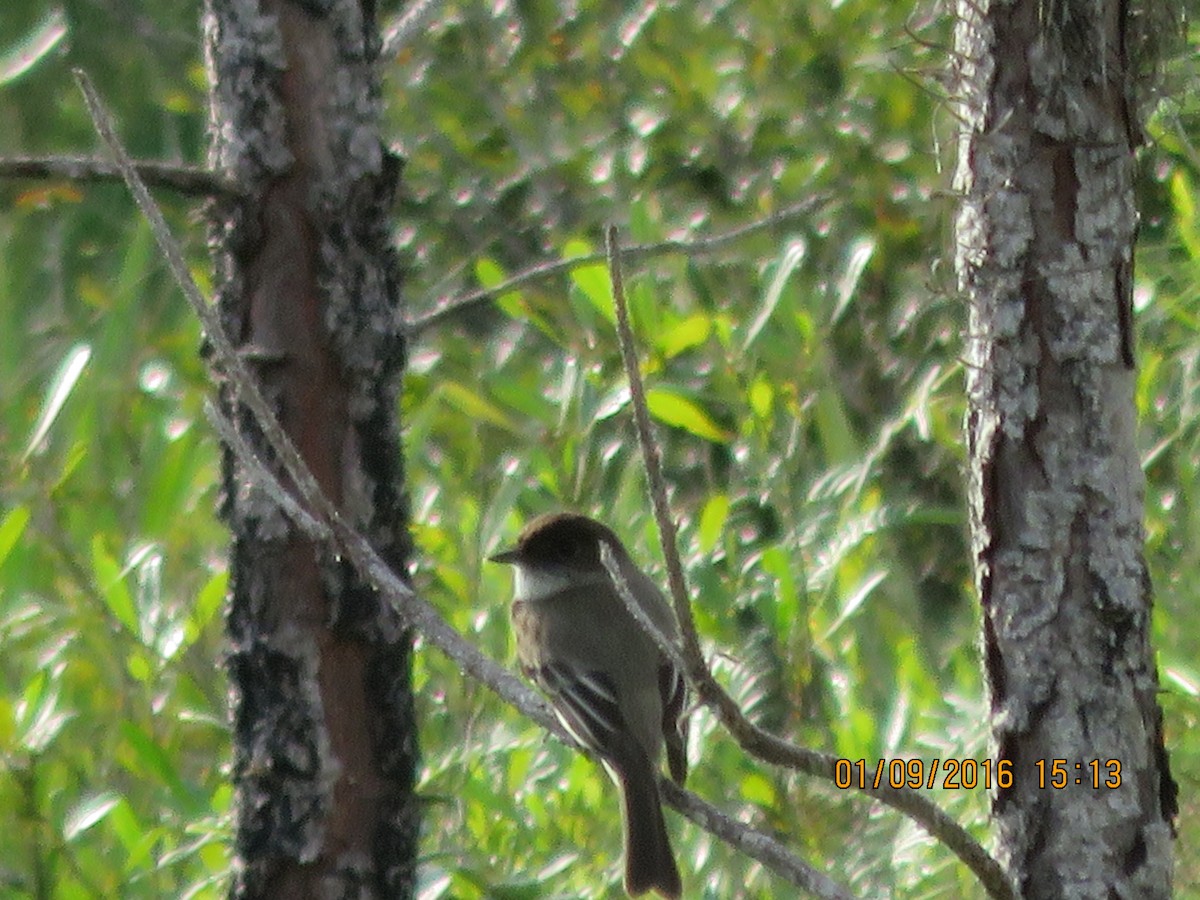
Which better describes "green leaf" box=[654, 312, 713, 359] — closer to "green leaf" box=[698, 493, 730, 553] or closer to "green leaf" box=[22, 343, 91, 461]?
"green leaf" box=[698, 493, 730, 553]

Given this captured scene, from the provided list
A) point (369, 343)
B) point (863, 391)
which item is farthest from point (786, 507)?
point (863, 391)

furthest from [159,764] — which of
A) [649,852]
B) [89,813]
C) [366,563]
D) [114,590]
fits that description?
[366,563]

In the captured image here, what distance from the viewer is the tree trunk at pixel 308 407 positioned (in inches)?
118

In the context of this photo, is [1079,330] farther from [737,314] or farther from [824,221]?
[824,221]

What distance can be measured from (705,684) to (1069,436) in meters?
0.83

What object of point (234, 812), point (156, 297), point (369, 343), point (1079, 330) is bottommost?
point (234, 812)

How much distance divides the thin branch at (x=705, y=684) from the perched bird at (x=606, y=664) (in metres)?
1.32

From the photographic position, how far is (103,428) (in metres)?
4.18

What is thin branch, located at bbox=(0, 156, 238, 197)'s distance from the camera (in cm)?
277

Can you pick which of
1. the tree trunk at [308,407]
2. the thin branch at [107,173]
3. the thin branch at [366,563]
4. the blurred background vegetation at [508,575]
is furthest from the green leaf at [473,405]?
the thin branch at [366,563]

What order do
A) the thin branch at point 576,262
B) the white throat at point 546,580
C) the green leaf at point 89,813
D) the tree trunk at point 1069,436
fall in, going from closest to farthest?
the tree trunk at point 1069,436 < the thin branch at point 576,262 < the green leaf at point 89,813 < the white throat at point 546,580

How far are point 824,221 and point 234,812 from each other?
483 cm

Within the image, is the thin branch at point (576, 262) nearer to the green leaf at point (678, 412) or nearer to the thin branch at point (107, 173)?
the thin branch at point (107, 173)
